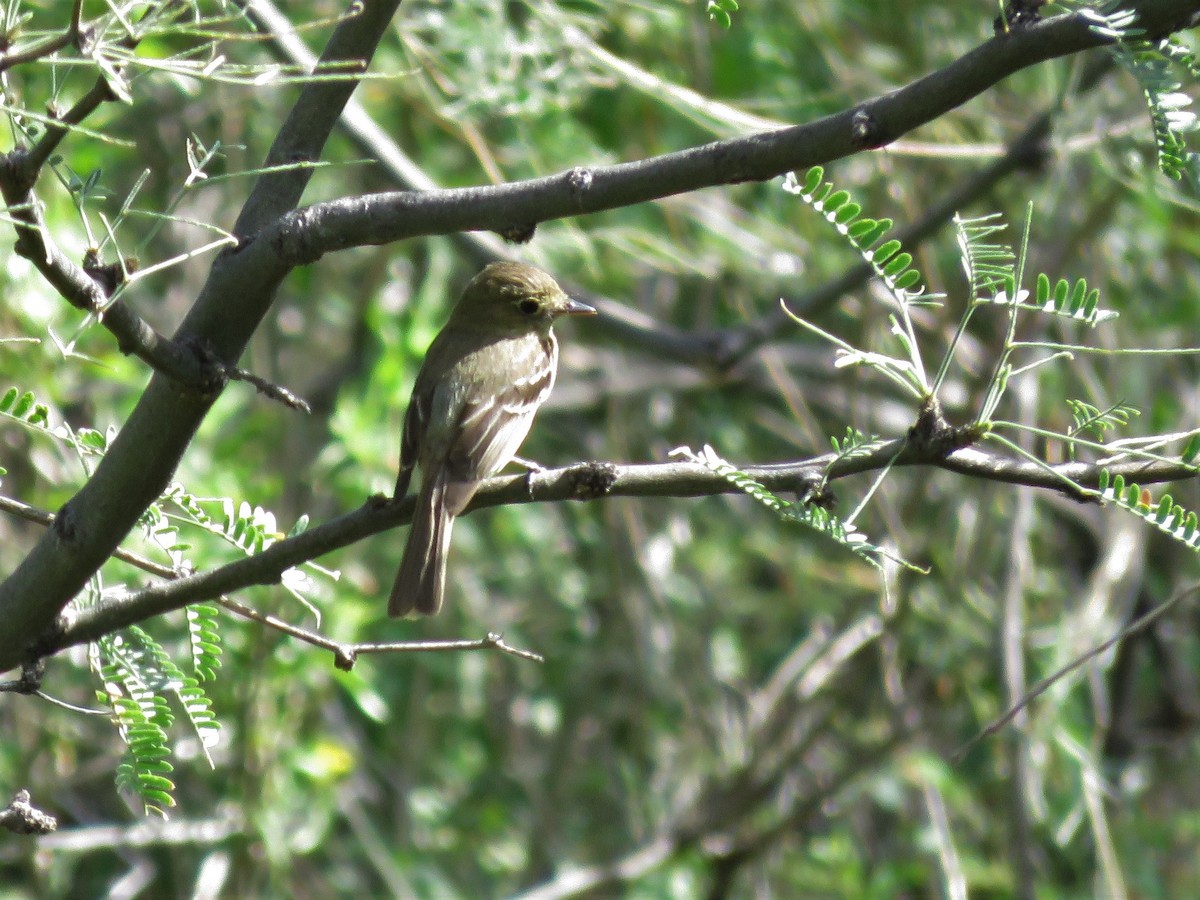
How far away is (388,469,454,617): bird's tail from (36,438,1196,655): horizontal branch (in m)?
1.35

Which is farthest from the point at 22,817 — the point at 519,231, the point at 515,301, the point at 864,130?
the point at 515,301

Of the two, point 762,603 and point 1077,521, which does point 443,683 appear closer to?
point 762,603

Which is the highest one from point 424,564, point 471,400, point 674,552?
point 471,400

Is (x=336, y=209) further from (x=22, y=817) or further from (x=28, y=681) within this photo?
(x=22, y=817)

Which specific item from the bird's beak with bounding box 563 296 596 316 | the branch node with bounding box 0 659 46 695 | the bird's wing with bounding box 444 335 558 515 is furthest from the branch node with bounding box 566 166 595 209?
the bird's beak with bounding box 563 296 596 316

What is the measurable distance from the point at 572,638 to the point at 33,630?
5110 millimetres

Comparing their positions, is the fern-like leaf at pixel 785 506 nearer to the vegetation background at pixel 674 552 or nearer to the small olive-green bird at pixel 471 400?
the small olive-green bird at pixel 471 400

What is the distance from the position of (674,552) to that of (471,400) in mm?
2854

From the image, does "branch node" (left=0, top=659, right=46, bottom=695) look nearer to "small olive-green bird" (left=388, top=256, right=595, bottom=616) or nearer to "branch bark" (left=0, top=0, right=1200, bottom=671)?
"branch bark" (left=0, top=0, right=1200, bottom=671)

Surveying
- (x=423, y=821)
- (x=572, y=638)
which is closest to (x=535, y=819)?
(x=423, y=821)

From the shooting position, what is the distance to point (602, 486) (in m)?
2.26

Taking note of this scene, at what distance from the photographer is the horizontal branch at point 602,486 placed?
2.09 meters

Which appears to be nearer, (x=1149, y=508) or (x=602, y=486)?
(x=1149, y=508)

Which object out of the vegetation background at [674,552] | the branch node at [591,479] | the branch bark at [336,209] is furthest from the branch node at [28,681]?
the vegetation background at [674,552]
